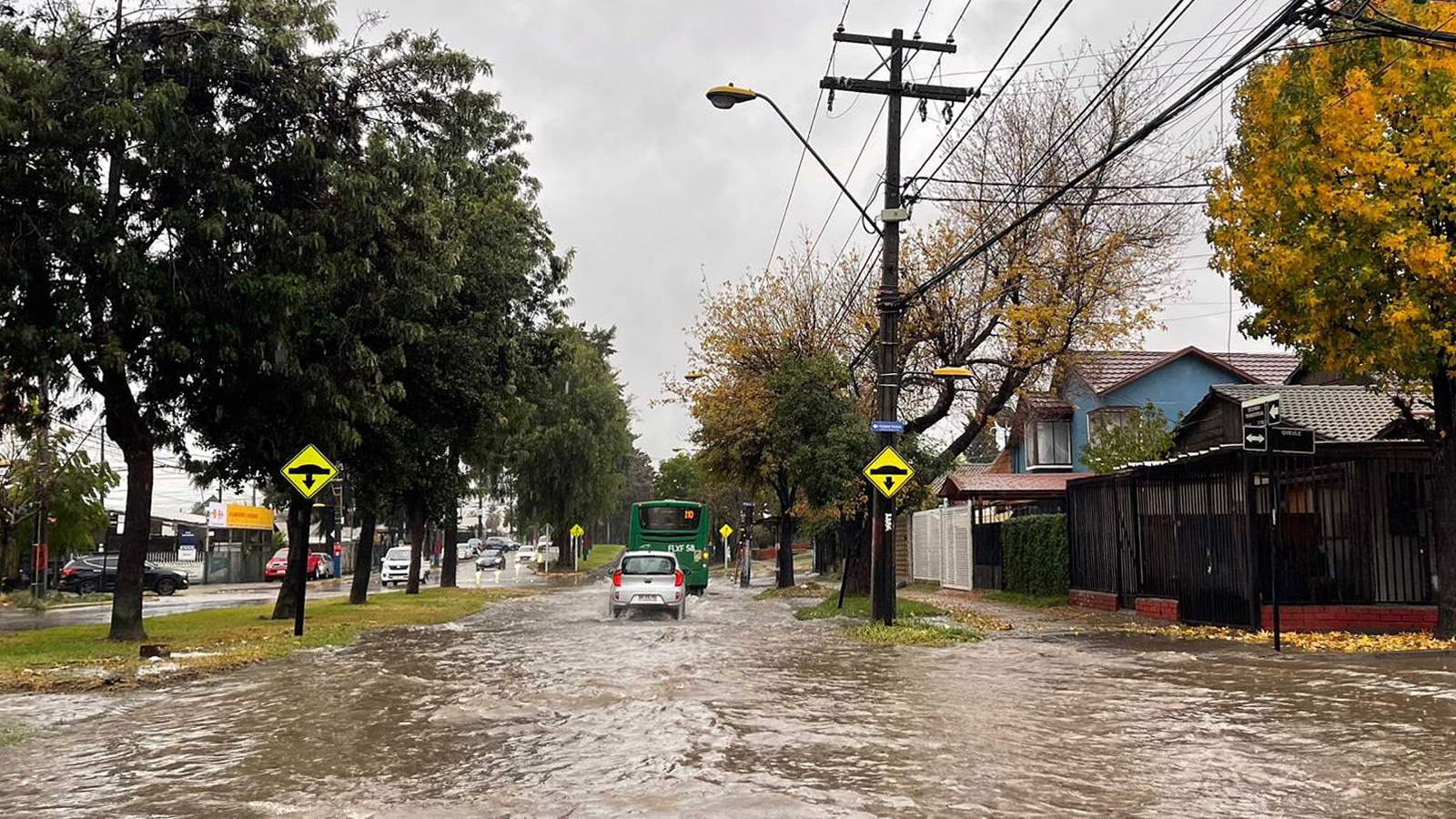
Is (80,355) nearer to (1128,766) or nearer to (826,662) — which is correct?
(826,662)

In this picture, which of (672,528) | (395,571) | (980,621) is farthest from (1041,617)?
(395,571)

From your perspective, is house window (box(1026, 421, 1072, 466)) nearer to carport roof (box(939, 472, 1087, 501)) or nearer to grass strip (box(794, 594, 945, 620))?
carport roof (box(939, 472, 1087, 501))

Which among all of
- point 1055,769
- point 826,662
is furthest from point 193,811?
point 826,662

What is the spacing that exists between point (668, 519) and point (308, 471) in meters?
24.0

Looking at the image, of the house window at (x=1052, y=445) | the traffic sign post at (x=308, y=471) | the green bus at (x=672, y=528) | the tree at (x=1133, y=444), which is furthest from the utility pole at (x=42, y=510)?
the house window at (x=1052, y=445)

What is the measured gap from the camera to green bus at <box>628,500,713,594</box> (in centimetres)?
4222

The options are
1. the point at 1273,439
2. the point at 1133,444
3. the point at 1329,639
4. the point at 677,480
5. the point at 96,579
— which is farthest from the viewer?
the point at 677,480

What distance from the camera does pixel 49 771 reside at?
9.07 metres

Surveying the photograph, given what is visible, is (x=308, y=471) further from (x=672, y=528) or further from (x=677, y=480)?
(x=677, y=480)

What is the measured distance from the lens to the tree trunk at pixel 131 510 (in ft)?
65.4

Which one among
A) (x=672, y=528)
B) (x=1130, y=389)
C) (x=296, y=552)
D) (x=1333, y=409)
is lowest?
(x=296, y=552)

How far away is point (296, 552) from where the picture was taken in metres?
24.1

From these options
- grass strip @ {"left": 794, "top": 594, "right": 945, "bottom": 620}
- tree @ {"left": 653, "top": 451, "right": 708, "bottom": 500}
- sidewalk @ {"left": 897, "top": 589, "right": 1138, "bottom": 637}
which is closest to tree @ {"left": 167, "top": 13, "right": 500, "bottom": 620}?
grass strip @ {"left": 794, "top": 594, "right": 945, "bottom": 620}

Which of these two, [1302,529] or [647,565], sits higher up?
[1302,529]
